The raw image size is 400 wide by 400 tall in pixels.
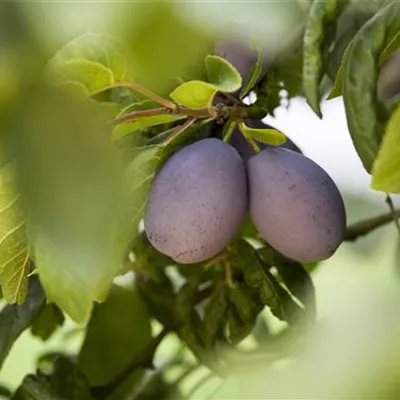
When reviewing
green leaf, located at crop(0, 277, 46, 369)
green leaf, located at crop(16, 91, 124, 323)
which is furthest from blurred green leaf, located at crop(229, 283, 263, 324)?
green leaf, located at crop(16, 91, 124, 323)

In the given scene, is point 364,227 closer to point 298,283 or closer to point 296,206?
point 298,283

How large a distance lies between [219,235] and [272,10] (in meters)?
0.09

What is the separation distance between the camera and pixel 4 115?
199mm

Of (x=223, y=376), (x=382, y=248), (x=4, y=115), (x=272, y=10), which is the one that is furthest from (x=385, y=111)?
(x=382, y=248)

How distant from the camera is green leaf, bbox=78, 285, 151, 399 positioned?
23.1 inches

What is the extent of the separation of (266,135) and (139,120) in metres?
0.05

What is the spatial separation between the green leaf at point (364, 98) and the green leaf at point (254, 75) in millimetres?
55

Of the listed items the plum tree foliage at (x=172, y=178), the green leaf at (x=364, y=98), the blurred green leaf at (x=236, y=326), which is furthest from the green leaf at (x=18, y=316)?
the green leaf at (x=364, y=98)

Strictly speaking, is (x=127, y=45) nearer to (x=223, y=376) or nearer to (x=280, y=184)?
(x=280, y=184)

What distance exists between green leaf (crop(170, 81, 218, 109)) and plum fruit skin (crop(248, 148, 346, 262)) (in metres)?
0.04

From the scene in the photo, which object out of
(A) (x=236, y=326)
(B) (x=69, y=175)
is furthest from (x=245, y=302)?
(B) (x=69, y=175)

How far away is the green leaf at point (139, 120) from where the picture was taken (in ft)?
1.17

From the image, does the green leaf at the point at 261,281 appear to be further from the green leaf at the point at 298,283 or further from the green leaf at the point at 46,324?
the green leaf at the point at 46,324

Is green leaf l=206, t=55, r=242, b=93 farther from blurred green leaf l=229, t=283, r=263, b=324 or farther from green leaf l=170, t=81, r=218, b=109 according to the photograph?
blurred green leaf l=229, t=283, r=263, b=324
